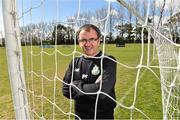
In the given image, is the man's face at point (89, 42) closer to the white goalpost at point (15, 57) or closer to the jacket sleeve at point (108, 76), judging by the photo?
the jacket sleeve at point (108, 76)

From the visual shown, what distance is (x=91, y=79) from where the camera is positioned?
164cm

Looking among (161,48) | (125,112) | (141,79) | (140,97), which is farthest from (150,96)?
(161,48)

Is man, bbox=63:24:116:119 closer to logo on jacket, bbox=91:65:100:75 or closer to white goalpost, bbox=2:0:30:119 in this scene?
logo on jacket, bbox=91:65:100:75

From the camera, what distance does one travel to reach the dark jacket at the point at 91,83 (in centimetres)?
157

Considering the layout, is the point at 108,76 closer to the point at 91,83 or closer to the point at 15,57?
the point at 91,83

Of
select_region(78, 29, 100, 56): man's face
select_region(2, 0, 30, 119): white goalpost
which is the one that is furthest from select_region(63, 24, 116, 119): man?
select_region(2, 0, 30, 119): white goalpost

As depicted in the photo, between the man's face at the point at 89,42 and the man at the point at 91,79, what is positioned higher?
the man's face at the point at 89,42

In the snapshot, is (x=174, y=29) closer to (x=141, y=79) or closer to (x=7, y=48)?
(x=141, y=79)

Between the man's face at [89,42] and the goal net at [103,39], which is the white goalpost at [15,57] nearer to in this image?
the goal net at [103,39]

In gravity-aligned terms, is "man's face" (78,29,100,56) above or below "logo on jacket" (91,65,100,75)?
above

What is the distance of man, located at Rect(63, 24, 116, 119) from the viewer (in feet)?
5.15

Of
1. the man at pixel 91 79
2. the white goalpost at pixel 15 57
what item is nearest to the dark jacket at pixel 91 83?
the man at pixel 91 79

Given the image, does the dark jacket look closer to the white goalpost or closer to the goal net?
the goal net

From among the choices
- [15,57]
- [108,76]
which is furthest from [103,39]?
[15,57]
